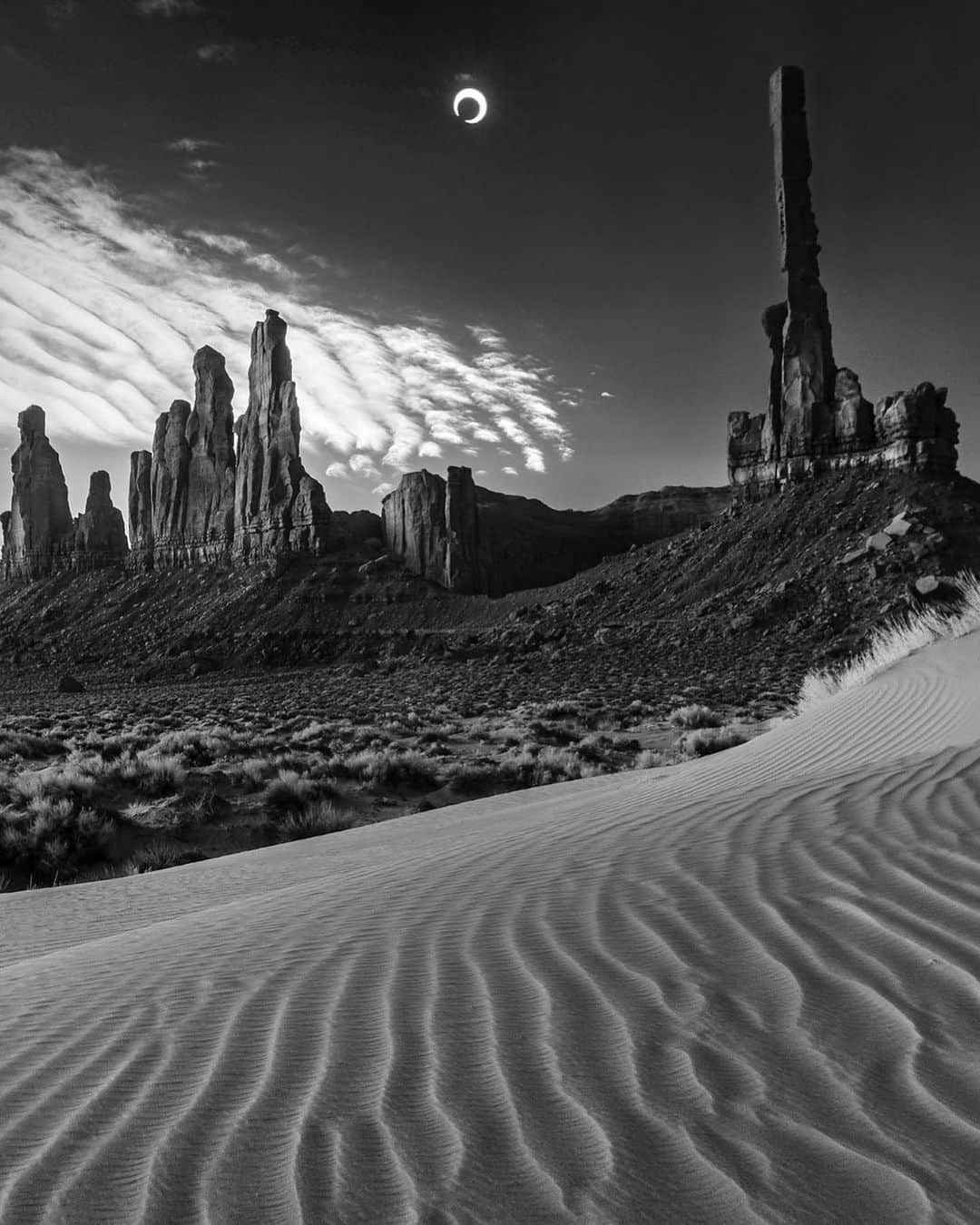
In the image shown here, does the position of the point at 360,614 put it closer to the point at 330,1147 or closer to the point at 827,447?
the point at 827,447

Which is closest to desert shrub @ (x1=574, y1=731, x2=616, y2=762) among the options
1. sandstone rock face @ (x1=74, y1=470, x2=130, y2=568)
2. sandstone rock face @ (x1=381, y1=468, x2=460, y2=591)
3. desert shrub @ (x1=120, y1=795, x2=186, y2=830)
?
desert shrub @ (x1=120, y1=795, x2=186, y2=830)

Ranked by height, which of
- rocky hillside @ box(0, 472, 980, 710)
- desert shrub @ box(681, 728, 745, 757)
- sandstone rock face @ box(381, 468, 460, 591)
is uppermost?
sandstone rock face @ box(381, 468, 460, 591)

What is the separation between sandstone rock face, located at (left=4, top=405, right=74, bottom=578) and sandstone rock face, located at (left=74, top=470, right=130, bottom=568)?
1884mm

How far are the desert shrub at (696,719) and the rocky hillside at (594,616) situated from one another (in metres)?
5.33

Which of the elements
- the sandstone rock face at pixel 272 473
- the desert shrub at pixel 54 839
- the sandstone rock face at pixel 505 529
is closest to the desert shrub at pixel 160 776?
the desert shrub at pixel 54 839

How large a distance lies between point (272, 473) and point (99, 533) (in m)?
25.2

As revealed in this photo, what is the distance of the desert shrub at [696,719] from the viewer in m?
19.0

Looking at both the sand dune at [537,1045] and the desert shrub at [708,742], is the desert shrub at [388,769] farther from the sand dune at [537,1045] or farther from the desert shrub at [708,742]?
the sand dune at [537,1045]

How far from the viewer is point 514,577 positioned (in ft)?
289

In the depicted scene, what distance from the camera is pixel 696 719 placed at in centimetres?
1920

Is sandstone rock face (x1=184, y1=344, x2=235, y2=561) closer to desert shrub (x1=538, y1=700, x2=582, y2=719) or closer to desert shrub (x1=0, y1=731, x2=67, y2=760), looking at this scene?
desert shrub (x1=538, y1=700, x2=582, y2=719)

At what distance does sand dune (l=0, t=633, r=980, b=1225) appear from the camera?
1.51 m

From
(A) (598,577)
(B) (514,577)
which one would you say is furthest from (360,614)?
(B) (514,577)

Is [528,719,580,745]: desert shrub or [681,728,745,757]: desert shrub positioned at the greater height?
[528,719,580,745]: desert shrub
